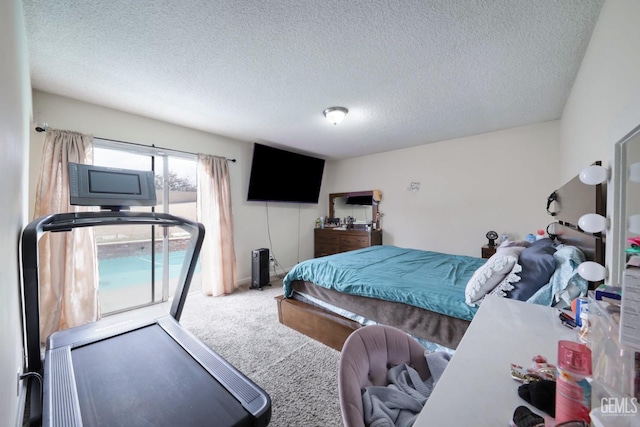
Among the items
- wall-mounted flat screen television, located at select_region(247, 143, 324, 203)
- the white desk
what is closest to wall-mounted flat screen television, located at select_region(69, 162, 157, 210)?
the white desk

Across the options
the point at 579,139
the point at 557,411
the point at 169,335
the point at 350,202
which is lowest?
the point at 169,335

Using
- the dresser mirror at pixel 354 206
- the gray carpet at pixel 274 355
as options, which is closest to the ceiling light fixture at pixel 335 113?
the dresser mirror at pixel 354 206

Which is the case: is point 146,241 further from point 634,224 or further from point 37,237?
point 634,224

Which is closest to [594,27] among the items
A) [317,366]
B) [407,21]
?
[407,21]

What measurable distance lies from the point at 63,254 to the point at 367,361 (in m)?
3.10

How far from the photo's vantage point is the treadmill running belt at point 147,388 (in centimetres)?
103

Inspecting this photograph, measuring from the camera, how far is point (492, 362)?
2.78ft

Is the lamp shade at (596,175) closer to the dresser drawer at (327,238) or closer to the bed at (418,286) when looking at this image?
the bed at (418,286)

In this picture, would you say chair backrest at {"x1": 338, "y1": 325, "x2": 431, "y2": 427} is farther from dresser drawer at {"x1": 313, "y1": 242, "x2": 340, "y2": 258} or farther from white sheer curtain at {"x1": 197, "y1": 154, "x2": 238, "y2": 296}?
dresser drawer at {"x1": 313, "y1": 242, "x2": 340, "y2": 258}

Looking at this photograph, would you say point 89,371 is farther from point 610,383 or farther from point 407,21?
point 407,21

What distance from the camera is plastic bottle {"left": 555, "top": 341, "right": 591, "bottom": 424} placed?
0.53m

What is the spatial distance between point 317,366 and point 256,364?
498mm

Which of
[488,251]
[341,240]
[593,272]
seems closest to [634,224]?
[593,272]

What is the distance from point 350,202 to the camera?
16.7 feet
